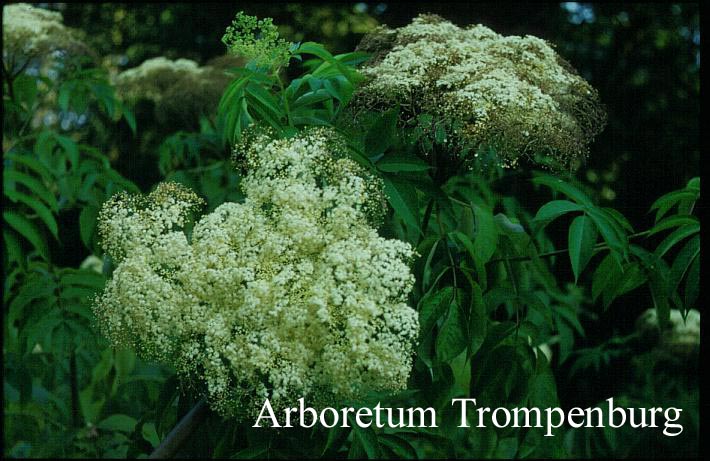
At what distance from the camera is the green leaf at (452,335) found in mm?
1766

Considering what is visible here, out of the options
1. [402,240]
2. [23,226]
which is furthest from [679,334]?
[23,226]

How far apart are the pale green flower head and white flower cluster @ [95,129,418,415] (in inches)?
13.7

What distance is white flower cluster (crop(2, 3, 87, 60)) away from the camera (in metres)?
3.07

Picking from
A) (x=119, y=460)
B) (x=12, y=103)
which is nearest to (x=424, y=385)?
(x=119, y=460)

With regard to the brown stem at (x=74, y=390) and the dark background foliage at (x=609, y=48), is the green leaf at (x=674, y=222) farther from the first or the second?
the dark background foliage at (x=609, y=48)

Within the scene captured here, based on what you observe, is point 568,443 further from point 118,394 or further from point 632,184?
point 632,184

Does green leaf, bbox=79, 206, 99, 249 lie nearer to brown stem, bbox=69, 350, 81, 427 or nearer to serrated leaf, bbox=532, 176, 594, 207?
brown stem, bbox=69, 350, 81, 427

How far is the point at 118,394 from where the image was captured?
3.95m

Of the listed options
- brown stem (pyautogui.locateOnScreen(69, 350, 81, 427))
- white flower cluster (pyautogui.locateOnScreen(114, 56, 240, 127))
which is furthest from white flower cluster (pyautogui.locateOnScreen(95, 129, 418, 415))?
white flower cluster (pyautogui.locateOnScreen(114, 56, 240, 127))

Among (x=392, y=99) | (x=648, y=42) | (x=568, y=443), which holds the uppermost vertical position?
(x=392, y=99)

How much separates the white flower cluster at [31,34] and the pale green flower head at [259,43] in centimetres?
158

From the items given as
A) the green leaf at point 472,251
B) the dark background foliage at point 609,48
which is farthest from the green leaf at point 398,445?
the dark background foliage at point 609,48

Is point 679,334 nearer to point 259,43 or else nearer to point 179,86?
point 179,86

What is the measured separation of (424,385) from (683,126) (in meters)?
6.05
